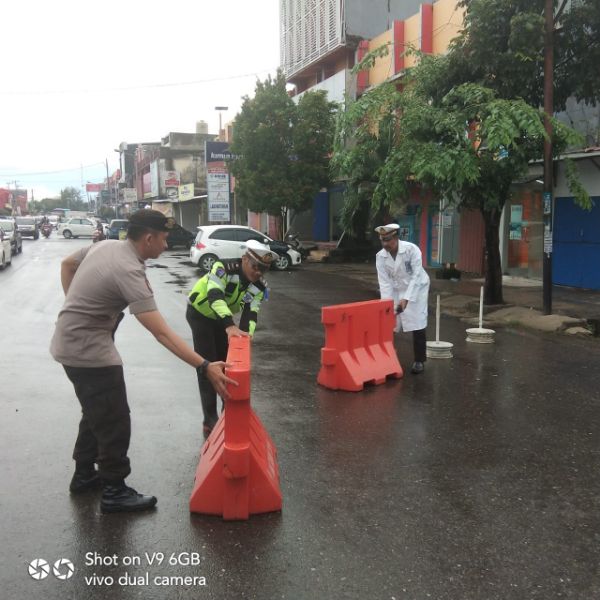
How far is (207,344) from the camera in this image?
509 cm

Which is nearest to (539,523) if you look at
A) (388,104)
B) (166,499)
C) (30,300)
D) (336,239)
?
(166,499)

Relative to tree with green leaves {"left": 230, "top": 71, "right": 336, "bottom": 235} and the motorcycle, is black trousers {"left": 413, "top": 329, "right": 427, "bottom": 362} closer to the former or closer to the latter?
tree with green leaves {"left": 230, "top": 71, "right": 336, "bottom": 235}

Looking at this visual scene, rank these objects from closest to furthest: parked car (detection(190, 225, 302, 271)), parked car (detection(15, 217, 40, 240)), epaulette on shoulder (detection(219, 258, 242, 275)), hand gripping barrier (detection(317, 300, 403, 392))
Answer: epaulette on shoulder (detection(219, 258, 242, 275)) < hand gripping barrier (detection(317, 300, 403, 392)) < parked car (detection(190, 225, 302, 271)) < parked car (detection(15, 217, 40, 240))

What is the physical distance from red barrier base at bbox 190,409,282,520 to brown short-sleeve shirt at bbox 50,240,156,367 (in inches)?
33.1

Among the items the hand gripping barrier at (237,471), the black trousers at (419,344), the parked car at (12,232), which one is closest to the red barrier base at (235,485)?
the hand gripping barrier at (237,471)

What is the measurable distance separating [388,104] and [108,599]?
11.8 m

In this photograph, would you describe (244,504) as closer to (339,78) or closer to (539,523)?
(539,523)

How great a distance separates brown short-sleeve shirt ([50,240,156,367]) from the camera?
3.42 metres

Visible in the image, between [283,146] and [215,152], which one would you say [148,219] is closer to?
[283,146]

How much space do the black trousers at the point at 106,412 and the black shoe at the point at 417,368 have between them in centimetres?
438

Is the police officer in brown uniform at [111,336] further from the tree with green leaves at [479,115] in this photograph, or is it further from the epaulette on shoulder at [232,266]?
the tree with green leaves at [479,115]

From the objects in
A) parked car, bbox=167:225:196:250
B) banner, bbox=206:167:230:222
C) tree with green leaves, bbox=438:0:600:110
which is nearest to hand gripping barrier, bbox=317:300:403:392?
tree with green leaves, bbox=438:0:600:110

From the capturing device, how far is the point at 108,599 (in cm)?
293

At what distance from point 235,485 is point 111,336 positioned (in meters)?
1.12
